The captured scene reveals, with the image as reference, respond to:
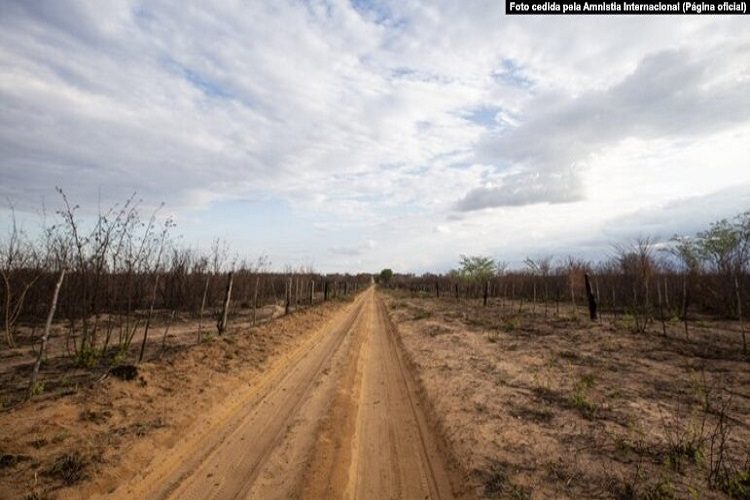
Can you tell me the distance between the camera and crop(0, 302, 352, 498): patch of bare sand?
14.3 ft

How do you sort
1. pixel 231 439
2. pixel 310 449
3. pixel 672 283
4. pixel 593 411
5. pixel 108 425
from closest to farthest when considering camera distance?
1. pixel 310 449
2. pixel 231 439
3. pixel 108 425
4. pixel 593 411
5. pixel 672 283

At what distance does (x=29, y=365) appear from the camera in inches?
412

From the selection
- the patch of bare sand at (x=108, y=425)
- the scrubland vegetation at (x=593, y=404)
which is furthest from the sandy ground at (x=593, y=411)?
the patch of bare sand at (x=108, y=425)

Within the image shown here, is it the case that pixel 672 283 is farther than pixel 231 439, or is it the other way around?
pixel 672 283

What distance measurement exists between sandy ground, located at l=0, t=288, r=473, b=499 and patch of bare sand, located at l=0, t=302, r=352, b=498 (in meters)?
0.02

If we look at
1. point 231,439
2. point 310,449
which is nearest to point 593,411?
point 310,449

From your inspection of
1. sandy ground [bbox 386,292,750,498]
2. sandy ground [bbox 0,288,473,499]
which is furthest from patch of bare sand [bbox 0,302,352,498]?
sandy ground [bbox 386,292,750,498]

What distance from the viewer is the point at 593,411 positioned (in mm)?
6691

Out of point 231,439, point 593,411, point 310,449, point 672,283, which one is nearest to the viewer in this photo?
point 310,449

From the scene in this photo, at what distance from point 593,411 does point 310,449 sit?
464 centimetres

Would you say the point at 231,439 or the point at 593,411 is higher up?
the point at 593,411

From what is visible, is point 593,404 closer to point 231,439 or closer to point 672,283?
point 231,439

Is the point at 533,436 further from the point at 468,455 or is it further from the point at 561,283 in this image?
the point at 561,283

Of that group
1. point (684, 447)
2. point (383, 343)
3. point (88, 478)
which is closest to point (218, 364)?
point (88, 478)
